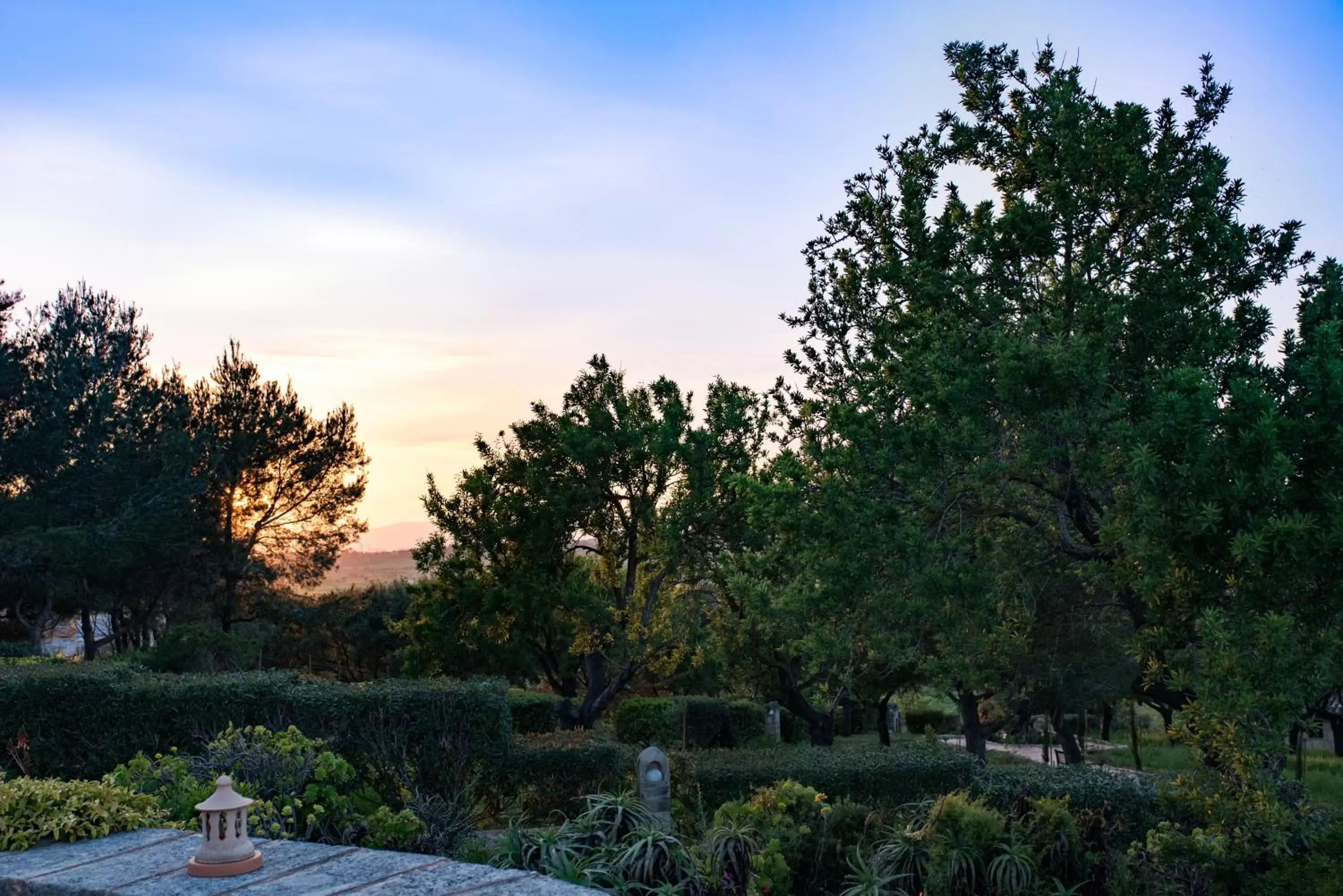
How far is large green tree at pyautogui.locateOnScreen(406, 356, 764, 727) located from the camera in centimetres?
2091

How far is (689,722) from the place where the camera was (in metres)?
19.7

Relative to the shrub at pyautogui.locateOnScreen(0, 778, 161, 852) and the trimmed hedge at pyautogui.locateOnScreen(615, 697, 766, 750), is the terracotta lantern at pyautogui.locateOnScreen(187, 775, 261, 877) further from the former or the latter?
the trimmed hedge at pyautogui.locateOnScreen(615, 697, 766, 750)

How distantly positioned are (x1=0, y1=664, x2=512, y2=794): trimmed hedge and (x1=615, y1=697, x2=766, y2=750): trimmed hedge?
25.7ft

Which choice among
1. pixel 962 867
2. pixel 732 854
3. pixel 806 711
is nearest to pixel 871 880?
pixel 962 867

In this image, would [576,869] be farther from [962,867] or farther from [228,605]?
[228,605]

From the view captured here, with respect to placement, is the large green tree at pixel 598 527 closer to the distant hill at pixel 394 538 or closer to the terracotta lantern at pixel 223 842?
the distant hill at pixel 394 538

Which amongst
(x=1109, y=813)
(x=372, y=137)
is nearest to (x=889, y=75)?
(x=372, y=137)

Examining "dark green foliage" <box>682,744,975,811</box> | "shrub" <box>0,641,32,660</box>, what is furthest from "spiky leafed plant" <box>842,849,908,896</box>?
"shrub" <box>0,641,32,660</box>

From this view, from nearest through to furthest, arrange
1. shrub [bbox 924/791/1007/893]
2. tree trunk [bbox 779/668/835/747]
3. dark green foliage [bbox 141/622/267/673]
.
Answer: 1. shrub [bbox 924/791/1007/893]
2. tree trunk [bbox 779/668/835/747]
3. dark green foliage [bbox 141/622/267/673]

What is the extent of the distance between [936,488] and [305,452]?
30.3 metres

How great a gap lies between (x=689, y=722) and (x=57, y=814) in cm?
1555

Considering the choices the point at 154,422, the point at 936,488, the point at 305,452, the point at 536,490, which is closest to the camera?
the point at 936,488

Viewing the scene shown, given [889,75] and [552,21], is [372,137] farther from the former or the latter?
[889,75]

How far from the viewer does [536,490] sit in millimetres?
21484
